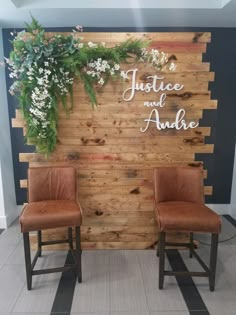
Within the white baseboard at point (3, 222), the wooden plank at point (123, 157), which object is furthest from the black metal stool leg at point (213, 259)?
the white baseboard at point (3, 222)

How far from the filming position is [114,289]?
1939 mm

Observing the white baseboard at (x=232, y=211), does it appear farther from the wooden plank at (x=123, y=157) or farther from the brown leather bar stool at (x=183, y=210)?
the wooden plank at (x=123, y=157)

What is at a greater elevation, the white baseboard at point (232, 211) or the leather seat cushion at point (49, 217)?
the leather seat cushion at point (49, 217)

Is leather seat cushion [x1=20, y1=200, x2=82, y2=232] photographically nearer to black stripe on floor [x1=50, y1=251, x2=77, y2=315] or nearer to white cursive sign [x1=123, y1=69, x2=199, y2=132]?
black stripe on floor [x1=50, y1=251, x2=77, y2=315]

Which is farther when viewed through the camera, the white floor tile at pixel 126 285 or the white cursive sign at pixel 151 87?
the white cursive sign at pixel 151 87

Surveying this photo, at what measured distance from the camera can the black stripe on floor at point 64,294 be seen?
1.73 metres

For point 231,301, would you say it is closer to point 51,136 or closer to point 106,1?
point 51,136

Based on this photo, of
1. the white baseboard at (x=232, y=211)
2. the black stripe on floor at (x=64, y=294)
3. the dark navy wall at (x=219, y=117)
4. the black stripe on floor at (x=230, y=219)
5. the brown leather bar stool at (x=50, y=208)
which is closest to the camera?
the black stripe on floor at (x=64, y=294)

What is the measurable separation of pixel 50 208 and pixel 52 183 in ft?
1.04

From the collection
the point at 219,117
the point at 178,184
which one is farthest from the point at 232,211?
the point at 178,184

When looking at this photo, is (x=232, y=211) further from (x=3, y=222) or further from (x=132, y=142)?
(x=3, y=222)

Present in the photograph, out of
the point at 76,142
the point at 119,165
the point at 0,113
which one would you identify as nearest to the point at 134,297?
the point at 119,165

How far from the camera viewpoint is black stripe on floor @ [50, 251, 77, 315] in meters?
1.73

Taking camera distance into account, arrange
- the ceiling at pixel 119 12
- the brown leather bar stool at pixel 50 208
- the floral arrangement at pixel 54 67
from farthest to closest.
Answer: the ceiling at pixel 119 12 → the floral arrangement at pixel 54 67 → the brown leather bar stool at pixel 50 208
